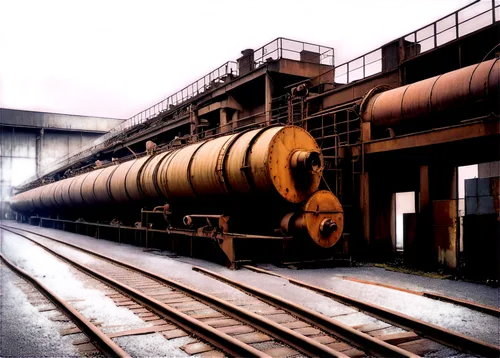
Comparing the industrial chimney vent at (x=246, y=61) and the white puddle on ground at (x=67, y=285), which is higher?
the industrial chimney vent at (x=246, y=61)

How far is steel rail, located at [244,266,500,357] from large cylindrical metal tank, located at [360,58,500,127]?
19.0 feet

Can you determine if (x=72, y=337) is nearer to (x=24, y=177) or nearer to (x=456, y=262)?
(x=456, y=262)

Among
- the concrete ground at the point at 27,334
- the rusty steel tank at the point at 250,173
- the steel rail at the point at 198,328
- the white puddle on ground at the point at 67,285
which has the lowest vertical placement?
the white puddle on ground at the point at 67,285

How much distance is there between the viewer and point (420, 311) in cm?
697

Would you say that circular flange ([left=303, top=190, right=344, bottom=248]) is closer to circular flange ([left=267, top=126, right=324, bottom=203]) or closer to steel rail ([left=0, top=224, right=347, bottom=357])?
circular flange ([left=267, top=126, right=324, bottom=203])

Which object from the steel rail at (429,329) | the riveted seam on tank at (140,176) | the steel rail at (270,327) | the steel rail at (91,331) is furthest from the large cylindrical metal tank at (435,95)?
the steel rail at (91,331)

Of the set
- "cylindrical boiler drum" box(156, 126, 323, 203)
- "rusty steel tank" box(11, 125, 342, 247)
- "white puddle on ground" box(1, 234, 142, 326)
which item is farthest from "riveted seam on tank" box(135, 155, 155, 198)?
"cylindrical boiler drum" box(156, 126, 323, 203)

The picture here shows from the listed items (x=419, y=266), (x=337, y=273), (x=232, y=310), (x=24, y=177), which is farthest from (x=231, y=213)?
(x=24, y=177)

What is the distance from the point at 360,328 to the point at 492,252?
5.01m

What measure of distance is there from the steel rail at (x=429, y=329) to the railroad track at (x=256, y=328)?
2.53 feet

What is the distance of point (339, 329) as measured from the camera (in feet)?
18.7

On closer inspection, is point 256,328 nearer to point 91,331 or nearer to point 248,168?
point 91,331

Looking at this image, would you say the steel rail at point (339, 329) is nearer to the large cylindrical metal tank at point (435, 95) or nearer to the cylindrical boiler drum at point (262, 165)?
the cylindrical boiler drum at point (262, 165)

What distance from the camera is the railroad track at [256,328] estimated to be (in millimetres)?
5074
